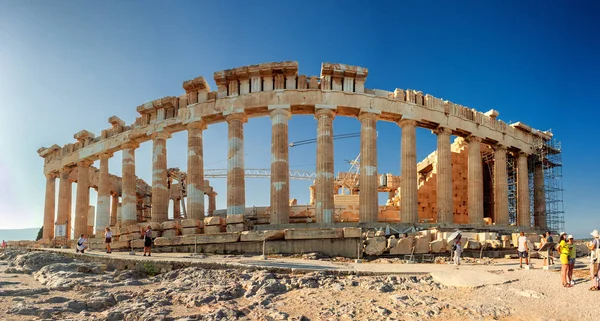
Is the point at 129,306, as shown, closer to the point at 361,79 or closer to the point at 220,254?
the point at 220,254

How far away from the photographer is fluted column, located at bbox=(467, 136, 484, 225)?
2655cm

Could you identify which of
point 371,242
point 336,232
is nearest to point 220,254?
point 336,232

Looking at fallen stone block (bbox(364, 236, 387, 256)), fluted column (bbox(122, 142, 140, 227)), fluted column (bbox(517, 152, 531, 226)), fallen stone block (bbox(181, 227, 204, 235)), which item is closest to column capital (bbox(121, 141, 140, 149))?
fluted column (bbox(122, 142, 140, 227))

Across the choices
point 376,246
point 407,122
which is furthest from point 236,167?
point 407,122

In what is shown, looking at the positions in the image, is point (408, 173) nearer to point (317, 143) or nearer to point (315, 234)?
point (317, 143)

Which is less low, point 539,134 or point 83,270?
point 539,134

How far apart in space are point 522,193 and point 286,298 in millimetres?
26038

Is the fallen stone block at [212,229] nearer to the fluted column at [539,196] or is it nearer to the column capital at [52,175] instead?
the column capital at [52,175]

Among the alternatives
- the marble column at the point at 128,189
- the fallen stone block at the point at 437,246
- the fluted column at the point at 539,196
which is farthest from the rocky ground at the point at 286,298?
the fluted column at the point at 539,196

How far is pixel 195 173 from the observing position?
25.3m

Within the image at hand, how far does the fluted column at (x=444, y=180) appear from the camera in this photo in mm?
25125

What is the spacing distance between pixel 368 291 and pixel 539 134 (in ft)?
94.1

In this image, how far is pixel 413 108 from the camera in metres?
25.1

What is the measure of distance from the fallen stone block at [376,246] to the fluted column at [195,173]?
11728 mm
